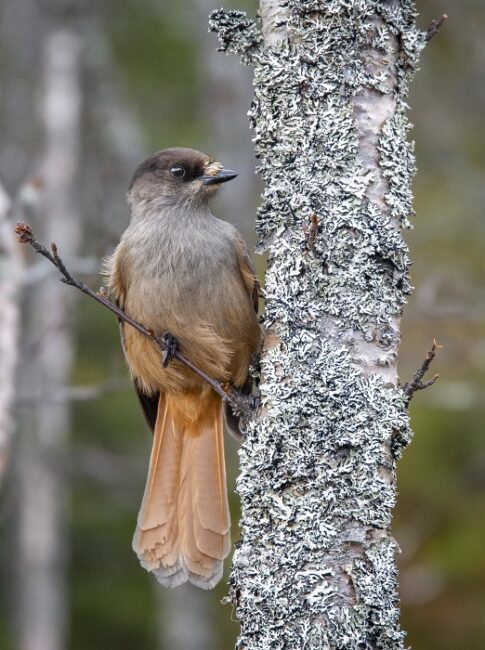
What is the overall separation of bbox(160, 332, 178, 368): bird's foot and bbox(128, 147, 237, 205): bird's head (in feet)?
2.26

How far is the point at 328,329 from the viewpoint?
2684 millimetres

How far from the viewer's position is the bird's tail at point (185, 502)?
11.9 feet

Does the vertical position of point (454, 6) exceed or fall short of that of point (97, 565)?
it exceeds it

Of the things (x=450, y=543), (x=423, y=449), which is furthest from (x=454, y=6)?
(x=450, y=543)

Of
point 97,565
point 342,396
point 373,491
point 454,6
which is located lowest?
point 373,491

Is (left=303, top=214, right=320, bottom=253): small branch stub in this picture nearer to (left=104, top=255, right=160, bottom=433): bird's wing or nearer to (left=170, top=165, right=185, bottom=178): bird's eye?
(left=104, top=255, right=160, bottom=433): bird's wing

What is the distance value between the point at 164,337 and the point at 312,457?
1317 millimetres

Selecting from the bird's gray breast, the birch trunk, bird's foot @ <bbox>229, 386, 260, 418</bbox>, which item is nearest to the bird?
the bird's gray breast

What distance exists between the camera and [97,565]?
938cm

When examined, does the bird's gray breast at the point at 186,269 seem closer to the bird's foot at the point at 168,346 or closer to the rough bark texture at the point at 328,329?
the bird's foot at the point at 168,346

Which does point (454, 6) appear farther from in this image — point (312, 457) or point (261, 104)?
point (312, 457)

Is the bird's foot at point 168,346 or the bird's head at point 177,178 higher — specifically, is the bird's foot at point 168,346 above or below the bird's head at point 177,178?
below

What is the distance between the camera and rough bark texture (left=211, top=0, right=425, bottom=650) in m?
2.54

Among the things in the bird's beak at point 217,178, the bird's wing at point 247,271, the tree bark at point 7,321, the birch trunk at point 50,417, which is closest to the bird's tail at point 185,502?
the bird's wing at point 247,271
